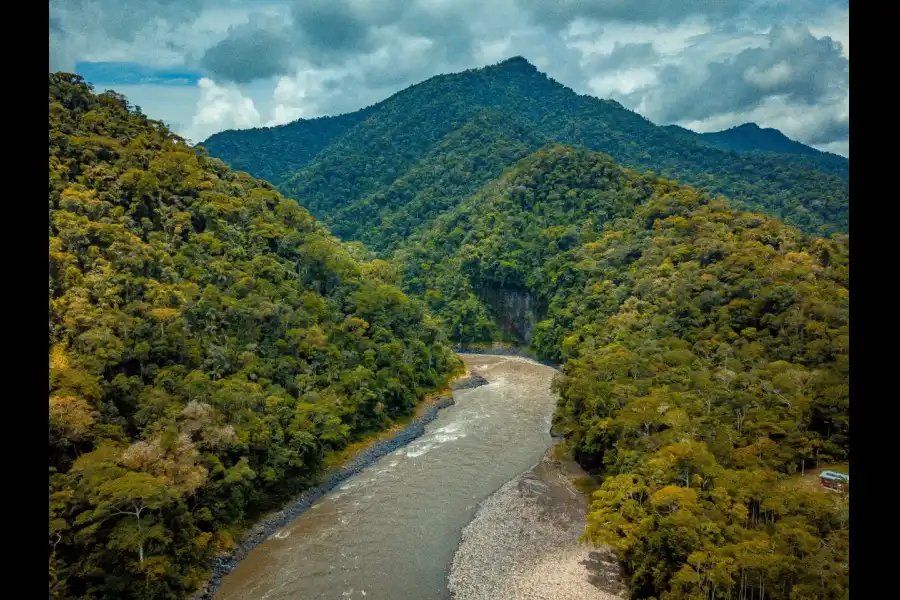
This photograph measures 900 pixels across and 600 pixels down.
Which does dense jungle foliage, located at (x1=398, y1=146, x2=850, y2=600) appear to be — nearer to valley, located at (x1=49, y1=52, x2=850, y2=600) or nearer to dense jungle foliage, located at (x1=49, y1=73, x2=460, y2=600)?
valley, located at (x1=49, y1=52, x2=850, y2=600)

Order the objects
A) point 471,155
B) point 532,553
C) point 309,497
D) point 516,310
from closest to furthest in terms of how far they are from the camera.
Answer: point 532,553 → point 309,497 → point 516,310 → point 471,155

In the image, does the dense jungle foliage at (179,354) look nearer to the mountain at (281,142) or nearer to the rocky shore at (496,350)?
the rocky shore at (496,350)

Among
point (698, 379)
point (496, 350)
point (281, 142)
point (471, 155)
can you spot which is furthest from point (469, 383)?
point (281, 142)

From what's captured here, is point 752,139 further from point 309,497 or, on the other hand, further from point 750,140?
point 309,497

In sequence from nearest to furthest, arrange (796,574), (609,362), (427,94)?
(796,574) → (609,362) → (427,94)

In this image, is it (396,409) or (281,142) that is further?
(281,142)
